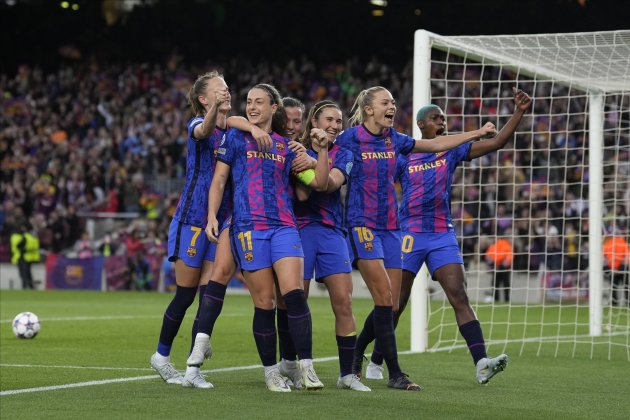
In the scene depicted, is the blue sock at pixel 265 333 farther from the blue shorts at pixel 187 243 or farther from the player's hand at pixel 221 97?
the player's hand at pixel 221 97

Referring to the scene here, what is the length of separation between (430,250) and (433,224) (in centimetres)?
23

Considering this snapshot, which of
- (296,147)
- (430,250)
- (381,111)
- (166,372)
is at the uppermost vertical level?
(381,111)

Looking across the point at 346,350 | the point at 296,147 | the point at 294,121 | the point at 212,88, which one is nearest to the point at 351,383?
the point at 346,350

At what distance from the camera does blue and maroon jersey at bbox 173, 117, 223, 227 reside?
772cm

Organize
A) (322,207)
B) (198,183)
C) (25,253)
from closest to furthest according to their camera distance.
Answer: (322,207) < (198,183) < (25,253)

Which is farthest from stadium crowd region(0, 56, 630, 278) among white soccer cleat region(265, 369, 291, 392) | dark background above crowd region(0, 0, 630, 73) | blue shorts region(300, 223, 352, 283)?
white soccer cleat region(265, 369, 291, 392)

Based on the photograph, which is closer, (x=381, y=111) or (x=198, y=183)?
(x=198, y=183)

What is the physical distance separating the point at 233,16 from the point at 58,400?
3133cm

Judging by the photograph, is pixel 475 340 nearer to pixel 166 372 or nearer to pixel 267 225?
pixel 267 225

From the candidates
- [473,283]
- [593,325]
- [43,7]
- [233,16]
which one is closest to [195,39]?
[233,16]

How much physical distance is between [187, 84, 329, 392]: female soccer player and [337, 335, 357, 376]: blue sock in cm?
38

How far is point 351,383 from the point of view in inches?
297

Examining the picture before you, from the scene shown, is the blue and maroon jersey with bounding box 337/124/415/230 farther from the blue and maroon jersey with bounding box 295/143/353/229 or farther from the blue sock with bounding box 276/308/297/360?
the blue sock with bounding box 276/308/297/360

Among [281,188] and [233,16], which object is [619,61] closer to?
[281,188]
